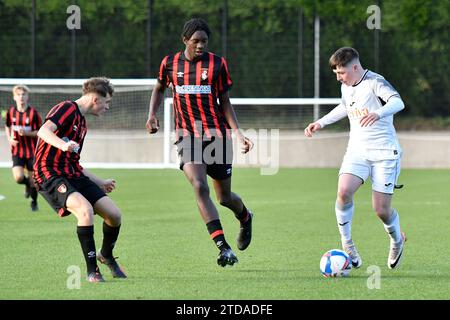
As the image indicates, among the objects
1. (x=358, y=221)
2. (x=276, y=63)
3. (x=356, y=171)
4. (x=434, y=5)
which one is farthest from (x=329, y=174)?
(x=356, y=171)

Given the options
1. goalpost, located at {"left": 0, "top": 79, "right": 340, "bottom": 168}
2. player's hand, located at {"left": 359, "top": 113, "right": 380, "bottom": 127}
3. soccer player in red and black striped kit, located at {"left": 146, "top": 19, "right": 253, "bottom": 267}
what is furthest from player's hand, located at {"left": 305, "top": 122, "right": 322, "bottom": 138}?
goalpost, located at {"left": 0, "top": 79, "right": 340, "bottom": 168}

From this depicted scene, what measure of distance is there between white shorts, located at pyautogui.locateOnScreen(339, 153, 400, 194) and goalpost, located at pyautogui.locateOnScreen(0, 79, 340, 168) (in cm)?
1171

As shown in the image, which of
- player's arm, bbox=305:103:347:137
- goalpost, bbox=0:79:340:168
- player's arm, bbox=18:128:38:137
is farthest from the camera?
goalpost, bbox=0:79:340:168

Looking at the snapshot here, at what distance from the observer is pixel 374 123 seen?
852cm

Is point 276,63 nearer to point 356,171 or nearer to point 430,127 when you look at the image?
point 430,127

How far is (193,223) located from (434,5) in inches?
535

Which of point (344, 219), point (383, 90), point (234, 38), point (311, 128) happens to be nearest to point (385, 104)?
point (383, 90)

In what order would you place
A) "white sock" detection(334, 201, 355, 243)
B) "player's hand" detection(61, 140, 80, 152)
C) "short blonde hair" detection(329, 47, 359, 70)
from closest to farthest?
1. "player's hand" detection(61, 140, 80, 152)
2. "short blonde hair" detection(329, 47, 359, 70)
3. "white sock" detection(334, 201, 355, 243)

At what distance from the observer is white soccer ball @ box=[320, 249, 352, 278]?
26.2 ft

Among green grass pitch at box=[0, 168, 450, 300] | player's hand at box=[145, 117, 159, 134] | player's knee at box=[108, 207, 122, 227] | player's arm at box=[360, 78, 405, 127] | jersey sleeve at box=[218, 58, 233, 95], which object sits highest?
jersey sleeve at box=[218, 58, 233, 95]

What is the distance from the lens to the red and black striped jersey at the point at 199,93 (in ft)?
29.0

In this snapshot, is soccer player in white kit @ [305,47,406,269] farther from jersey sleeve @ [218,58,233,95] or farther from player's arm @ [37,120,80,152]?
player's arm @ [37,120,80,152]

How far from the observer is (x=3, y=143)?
23.3 m

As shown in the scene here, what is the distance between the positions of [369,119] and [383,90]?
17.1 inches
